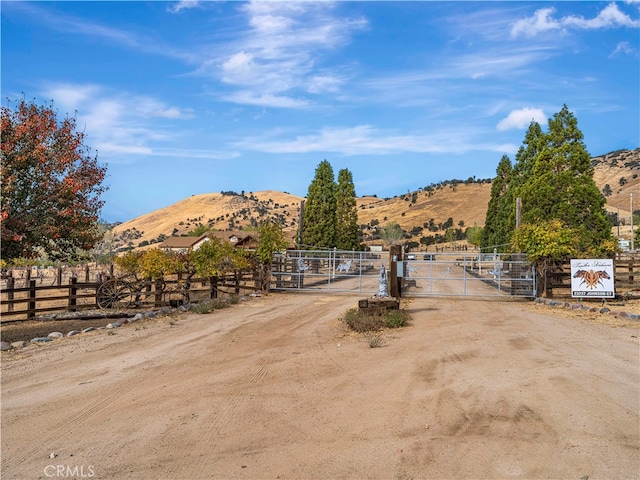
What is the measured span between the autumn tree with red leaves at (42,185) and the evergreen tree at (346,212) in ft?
117

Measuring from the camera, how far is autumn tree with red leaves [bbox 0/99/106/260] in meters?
13.5

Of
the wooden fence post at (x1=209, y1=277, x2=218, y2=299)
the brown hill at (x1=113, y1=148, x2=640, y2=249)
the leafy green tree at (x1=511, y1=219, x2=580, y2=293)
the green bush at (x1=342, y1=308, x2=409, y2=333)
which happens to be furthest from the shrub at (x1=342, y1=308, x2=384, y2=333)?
the brown hill at (x1=113, y1=148, x2=640, y2=249)

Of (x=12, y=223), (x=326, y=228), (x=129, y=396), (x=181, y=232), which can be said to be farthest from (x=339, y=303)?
(x=181, y=232)

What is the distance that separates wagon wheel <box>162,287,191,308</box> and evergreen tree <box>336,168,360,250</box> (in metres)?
30.1

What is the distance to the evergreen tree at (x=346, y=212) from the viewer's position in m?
51.1

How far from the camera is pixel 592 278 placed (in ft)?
69.8

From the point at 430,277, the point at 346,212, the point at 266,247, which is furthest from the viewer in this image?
the point at 346,212

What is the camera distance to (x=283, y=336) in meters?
13.3

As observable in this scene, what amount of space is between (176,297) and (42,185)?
816 centimetres

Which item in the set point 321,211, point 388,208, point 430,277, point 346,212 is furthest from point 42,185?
point 388,208

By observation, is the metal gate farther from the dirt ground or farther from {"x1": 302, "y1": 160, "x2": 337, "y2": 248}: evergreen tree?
{"x1": 302, "y1": 160, "x2": 337, "y2": 248}: evergreen tree

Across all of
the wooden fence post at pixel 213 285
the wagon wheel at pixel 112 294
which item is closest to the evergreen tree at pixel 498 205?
the wooden fence post at pixel 213 285

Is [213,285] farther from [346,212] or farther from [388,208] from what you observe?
[388,208]

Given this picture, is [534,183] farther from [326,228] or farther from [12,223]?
[12,223]
